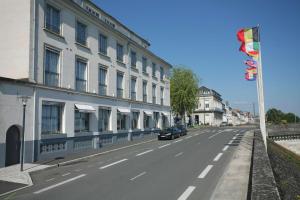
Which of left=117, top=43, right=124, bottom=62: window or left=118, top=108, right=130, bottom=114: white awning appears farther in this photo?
left=117, top=43, right=124, bottom=62: window

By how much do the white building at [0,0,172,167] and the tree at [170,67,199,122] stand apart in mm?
26686

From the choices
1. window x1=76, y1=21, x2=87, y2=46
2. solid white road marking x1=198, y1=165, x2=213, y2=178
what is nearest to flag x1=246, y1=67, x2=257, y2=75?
solid white road marking x1=198, y1=165, x2=213, y2=178

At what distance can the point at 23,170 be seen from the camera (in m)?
15.2

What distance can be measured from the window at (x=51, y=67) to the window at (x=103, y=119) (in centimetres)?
672

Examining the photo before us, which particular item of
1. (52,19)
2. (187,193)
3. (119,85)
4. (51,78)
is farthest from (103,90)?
(187,193)

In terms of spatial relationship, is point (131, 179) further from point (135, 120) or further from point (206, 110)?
point (206, 110)

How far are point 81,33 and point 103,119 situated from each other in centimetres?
798

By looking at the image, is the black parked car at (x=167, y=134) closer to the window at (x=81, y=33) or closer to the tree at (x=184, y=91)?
the window at (x=81, y=33)

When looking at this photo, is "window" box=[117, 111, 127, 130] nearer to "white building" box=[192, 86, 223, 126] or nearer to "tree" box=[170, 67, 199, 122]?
"tree" box=[170, 67, 199, 122]

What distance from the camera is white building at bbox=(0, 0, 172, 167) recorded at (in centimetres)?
1797

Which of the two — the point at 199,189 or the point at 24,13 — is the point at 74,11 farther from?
the point at 199,189

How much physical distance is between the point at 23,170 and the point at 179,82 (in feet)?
151

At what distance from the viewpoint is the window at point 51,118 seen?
64.8 feet

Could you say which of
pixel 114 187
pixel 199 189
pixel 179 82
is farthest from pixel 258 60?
pixel 179 82
